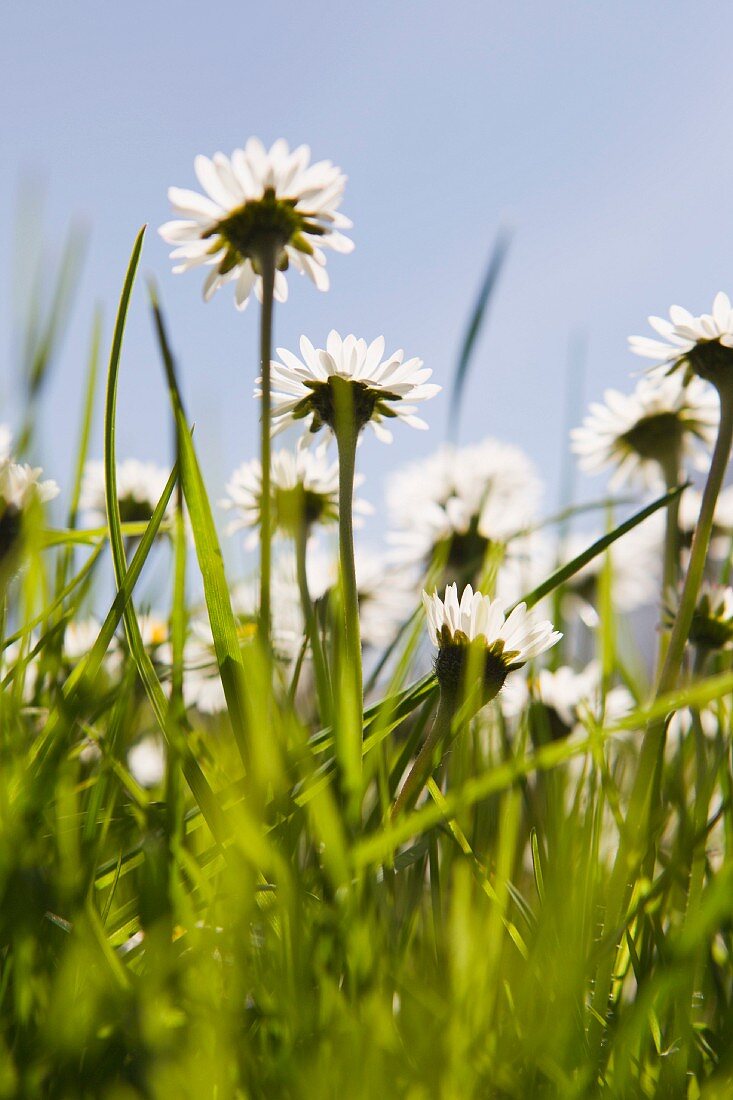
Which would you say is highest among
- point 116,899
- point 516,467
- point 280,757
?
point 516,467

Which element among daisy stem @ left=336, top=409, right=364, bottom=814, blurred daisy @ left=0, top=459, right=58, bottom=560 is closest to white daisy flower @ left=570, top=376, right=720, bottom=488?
daisy stem @ left=336, top=409, right=364, bottom=814

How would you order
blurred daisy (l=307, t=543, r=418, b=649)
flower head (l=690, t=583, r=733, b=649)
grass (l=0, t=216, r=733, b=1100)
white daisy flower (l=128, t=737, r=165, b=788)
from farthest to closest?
1. blurred daisy (l=307, t=543, r=418, b=649)
2. white daisy flower (l=128, t=737, r=165, b=788)
3. flower head (l=690, t=583, r=733, b=649)
4. grass (l=0, t=216, r=733, b=1100)

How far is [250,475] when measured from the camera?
3.25ft

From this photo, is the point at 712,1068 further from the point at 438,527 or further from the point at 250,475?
the point at 438,527

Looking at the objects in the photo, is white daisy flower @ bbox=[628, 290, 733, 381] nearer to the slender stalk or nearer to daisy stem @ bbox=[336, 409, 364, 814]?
the slender stalk

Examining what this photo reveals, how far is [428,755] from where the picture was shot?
48cm

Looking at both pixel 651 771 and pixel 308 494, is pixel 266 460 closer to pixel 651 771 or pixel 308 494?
pixel 651 771

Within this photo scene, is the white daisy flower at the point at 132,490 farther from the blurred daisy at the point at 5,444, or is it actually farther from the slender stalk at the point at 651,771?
the slender stalk at the point at 651,771

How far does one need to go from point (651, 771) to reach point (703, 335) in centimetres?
33

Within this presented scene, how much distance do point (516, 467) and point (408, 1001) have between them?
Result: 1.32 meters

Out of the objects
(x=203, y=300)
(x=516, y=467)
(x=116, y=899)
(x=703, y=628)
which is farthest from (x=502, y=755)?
(x=516, y=467)

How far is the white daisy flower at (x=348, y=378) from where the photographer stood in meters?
0.62

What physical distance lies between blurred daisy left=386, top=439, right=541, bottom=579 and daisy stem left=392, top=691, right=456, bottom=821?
14.0 inches

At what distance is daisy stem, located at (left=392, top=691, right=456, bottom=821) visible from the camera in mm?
464
